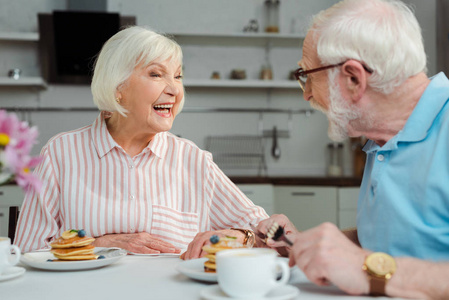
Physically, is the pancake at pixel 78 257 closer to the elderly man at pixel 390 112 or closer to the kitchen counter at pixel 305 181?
the elderly man at pixel 390 112

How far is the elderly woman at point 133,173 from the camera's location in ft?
5.85

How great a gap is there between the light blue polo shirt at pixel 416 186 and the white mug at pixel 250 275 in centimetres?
44

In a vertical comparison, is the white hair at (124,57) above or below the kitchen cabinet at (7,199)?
above

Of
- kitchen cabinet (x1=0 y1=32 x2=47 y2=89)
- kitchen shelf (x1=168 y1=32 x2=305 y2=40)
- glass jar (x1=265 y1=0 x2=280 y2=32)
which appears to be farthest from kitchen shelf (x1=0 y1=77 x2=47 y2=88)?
glass jar (x1=265 y1=0 x2=280 y2=32)

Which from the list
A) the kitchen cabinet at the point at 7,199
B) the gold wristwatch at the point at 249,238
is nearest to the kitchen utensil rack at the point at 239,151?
the kitchen cabinet at the point at 7,199

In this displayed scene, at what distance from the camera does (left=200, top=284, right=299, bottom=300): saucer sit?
923 mm

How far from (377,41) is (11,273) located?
3.17ft

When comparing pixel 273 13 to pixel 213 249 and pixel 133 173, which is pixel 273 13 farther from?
pixel 213 249

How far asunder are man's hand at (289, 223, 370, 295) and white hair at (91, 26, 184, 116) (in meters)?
1.07

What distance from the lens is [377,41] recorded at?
3.97ft

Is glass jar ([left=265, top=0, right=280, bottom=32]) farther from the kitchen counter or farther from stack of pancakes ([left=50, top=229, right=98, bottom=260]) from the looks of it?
stack of pancakes ([left=50, top=229, right=98, bottom=260])

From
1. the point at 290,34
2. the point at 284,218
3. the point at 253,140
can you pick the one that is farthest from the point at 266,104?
the point at 284,218

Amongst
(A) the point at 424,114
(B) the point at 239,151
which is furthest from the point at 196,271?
(B) the point at 239,151

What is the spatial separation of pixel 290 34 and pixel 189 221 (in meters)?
3.20
